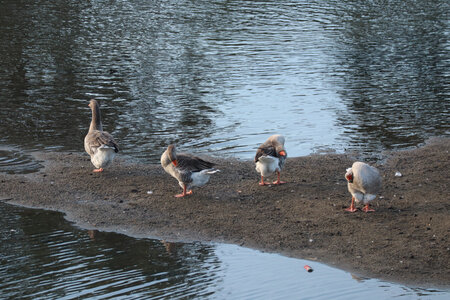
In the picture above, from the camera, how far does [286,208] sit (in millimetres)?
10891

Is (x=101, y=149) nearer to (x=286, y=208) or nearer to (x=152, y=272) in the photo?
(x=286, y=208)

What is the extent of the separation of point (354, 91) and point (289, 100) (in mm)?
2481

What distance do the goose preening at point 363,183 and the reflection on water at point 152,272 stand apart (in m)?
2.07

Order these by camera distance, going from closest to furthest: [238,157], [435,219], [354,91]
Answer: [435,219] → [238,157] → [354,91]

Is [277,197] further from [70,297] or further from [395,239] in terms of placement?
[70,297]

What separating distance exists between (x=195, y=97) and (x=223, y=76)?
127 inches

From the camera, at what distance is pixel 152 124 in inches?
655

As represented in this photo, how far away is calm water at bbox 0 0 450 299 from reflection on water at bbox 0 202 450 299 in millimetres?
29

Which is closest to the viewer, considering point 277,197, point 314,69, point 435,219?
point 435,219

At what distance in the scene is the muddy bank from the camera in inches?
362

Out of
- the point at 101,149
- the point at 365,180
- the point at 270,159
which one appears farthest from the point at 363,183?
the point at 101,149

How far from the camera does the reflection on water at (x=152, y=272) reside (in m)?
8.02

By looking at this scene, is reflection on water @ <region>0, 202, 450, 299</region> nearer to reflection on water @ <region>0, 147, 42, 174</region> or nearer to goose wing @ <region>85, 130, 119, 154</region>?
goose wing @ <region>85, 130, 119, 154</region>

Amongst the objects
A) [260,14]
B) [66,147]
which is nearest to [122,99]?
[66,147]
